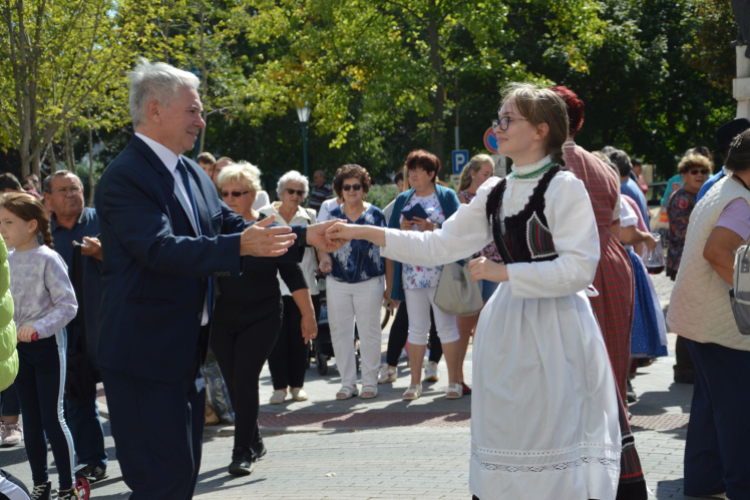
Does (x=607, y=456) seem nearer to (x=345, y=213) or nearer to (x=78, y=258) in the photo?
(x=78, y=258)

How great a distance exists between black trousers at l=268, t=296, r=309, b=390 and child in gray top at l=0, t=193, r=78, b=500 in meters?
3.44

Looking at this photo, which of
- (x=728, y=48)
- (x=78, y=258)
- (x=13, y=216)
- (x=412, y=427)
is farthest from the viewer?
(x=728, y=48)

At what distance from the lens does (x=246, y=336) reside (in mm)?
6727

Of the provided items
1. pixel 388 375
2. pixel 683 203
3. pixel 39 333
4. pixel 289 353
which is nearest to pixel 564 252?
pixel 39 333

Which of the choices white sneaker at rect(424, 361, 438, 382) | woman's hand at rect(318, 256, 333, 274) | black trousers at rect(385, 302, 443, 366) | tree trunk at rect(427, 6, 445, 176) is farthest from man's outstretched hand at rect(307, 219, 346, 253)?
tree trunk at rect(427, 6, 445, 176)

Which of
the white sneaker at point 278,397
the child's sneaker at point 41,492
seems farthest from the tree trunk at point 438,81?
the child's sneaker at point 41,492

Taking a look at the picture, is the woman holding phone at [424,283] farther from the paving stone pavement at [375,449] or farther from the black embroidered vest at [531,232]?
the black embroidered vest at [531,232]

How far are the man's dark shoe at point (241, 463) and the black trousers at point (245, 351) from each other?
0.15 ft

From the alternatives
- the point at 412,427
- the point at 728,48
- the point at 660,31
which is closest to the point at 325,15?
the point at 728,48

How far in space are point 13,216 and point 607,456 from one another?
3913mm

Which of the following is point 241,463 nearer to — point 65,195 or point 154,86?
point 65,195

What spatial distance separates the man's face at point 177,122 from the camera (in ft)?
12.9

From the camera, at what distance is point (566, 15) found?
28406 mm

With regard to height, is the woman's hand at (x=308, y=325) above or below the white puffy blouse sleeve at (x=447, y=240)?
below
